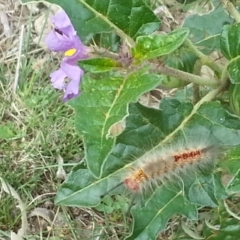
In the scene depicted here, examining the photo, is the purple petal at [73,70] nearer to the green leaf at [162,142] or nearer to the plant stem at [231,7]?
the green leaf at [162,142]

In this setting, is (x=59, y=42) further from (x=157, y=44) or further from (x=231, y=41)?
(x=231, y=41)

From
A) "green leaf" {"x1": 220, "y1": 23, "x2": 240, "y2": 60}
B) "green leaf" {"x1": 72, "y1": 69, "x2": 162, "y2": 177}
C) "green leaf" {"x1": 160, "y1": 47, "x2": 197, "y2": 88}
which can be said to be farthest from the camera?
"green leaf" {"x1": 160, "y1": 47, "x2": 197, "y2": 88}

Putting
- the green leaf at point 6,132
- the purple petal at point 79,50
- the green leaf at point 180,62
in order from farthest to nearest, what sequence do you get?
1. the green leaf at point 6,132
2. the green leaf at point 180,62
3. the purple petal at point 79,50

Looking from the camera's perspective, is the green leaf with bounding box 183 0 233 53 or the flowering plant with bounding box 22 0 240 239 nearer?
the flowering plant with bounding box 22 0 240 239

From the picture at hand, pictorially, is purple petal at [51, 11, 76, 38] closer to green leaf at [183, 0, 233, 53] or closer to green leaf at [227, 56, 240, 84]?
green leaf at [227, 56, 240, 84]

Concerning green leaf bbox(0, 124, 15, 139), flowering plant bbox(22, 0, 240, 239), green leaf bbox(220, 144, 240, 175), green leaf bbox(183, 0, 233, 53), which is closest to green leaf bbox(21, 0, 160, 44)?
flowering plant bbox(22, 0, 240, 239)

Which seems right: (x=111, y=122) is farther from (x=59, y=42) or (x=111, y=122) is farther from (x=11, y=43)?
(x=11, y=43)

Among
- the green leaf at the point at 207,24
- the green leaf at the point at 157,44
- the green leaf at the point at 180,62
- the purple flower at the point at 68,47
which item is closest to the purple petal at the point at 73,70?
the purple flower at the point at 68,47
